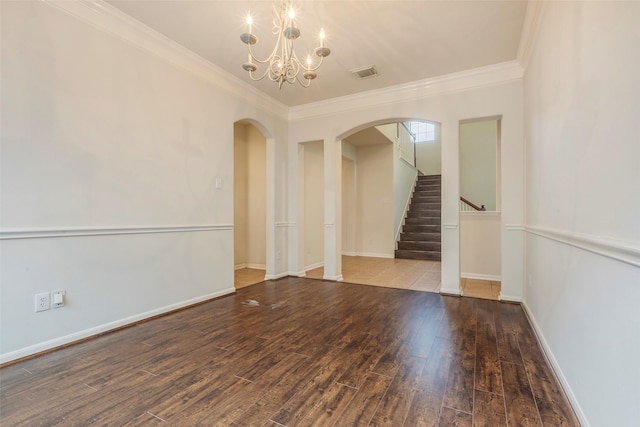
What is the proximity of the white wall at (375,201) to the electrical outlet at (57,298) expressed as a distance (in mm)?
6023

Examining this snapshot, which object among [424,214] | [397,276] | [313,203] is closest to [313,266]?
[313,203]

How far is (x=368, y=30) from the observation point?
2844mm

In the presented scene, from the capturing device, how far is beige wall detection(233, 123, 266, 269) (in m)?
5.60

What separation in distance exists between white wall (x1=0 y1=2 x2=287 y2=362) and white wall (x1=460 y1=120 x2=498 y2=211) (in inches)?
302

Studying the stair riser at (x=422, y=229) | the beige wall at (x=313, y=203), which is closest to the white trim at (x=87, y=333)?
the beige wall at (x=313, y=203)

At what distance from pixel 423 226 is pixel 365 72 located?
4.66 m

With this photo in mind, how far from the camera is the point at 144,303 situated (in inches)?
113

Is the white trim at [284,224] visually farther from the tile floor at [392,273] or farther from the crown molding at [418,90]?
the crown molding at [418,90]

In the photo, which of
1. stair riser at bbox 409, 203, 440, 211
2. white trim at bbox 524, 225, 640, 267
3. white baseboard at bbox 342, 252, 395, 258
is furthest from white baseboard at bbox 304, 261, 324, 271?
white trim at bbox 524, 225, 640, 267

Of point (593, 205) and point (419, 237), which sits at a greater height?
point (593, 205)

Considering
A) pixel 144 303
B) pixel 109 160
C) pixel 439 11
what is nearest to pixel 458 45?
pixel 439 11

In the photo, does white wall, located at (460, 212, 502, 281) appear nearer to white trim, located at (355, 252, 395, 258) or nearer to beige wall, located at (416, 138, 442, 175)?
white trim, located at (355, 252, 395, 258)

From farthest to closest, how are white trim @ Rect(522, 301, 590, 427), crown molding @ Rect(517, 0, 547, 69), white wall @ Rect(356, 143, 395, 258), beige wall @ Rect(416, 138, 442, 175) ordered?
beige wall @ Rect(416, 138, 442, 175) → white wall @ Rect(356, 143, 395, 258) → crown molding @ Rect(517, 0, 547, 69) → white trim @ Rect(522, 301, 590, 427)

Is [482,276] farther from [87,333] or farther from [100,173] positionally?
[100,173]
